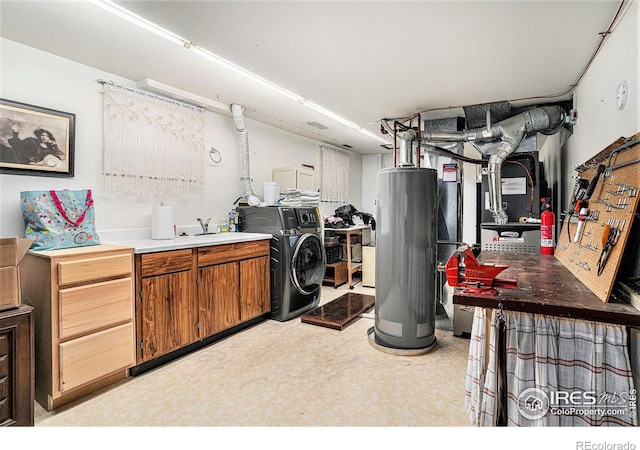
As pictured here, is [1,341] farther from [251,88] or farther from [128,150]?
[251,88]

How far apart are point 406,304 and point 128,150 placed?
2894 mm

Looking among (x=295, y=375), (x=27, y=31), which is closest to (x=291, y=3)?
(x=27, y=31)

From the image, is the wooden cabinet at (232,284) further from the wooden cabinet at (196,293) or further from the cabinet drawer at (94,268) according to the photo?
the cabinet drawer at (94,268)

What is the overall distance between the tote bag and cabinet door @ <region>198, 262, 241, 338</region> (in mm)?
918

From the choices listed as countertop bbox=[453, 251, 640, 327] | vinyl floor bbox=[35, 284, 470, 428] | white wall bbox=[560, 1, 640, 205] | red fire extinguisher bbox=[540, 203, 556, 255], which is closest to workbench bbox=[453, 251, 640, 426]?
countertop bbox=[453, 251, 640, 327]

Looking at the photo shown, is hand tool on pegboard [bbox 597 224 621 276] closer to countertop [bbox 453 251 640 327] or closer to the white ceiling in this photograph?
countertop [bbox 453 251 640 327]

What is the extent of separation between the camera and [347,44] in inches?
89.5

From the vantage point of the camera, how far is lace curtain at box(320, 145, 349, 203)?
5.80 metres

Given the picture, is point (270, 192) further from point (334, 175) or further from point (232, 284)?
point (334, 175)

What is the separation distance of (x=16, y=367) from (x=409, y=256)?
2621mm

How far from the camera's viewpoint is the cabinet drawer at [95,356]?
6.40 feet

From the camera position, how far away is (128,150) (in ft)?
9.62

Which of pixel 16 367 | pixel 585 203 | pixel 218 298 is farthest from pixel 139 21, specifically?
pixel 585 203

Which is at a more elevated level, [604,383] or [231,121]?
[231,121]
